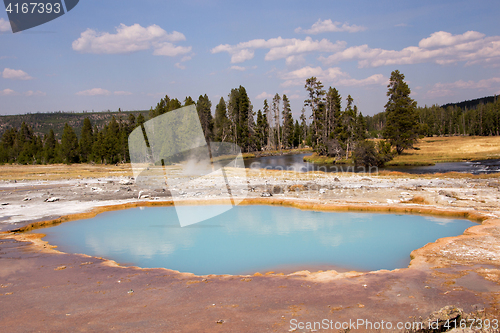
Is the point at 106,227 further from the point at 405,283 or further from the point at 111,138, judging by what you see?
the point at 111,138

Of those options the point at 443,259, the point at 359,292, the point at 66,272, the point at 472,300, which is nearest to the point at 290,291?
the point at 359,292

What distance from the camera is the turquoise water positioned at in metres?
10.8

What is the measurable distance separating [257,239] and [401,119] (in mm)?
50058

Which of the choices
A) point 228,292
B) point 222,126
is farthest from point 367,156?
point 228,292

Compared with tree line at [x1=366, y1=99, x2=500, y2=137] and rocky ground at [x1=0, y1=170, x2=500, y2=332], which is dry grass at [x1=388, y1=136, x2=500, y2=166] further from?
rocky ground at [x1=0, y1=170, x2=500, y2=332]

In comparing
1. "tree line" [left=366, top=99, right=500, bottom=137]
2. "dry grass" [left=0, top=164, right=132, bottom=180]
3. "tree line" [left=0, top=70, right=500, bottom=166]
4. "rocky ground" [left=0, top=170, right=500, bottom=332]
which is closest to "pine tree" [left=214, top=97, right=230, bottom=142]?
"tree line" [left=0, top=70, right=500, bottom=166]

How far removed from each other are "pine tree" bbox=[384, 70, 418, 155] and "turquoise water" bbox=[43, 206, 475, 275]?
4402 centimetres

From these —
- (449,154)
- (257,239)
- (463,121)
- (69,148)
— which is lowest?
(257,239)

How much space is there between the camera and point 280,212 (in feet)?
59.7

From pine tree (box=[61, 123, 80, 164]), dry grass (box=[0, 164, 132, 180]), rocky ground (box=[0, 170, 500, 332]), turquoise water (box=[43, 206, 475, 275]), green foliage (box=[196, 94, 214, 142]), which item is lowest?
turquoise water (box=[43, 206, 475, 275])

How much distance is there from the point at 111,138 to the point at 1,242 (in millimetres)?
62782

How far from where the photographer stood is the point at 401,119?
55625mm

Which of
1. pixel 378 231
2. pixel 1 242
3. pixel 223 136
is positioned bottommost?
pixel 378 231

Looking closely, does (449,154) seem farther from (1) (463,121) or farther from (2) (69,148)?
(2) (69,148)
